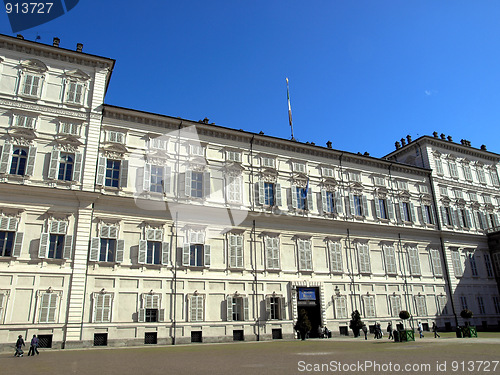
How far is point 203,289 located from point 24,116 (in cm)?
1651

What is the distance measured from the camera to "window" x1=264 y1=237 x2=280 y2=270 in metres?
31.5

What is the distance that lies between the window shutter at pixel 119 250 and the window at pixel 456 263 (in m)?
32.2

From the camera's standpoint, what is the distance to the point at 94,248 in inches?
1019

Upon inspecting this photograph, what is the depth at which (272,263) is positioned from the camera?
104 feet

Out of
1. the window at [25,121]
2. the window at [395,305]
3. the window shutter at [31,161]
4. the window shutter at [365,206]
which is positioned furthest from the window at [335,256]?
the window at [25,121]

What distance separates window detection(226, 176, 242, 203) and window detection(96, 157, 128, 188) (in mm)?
7829

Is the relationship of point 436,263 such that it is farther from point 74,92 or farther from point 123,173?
point 74,92

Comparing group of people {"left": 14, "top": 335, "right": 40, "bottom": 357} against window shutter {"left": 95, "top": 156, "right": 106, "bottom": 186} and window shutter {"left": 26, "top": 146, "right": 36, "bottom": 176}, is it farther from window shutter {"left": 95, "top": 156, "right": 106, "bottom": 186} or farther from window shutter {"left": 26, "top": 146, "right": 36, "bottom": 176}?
window shutter {"left": 95, "top": 156, "right": 106, "bottom": 186}

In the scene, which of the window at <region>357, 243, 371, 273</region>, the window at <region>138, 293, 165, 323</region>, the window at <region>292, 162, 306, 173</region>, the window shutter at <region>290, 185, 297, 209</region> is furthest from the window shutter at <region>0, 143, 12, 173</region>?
the window at <region>357, 243, 371, 273</region>

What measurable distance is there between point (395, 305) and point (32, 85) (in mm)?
33441

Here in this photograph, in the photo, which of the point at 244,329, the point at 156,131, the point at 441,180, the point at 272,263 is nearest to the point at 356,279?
the point at 272,263

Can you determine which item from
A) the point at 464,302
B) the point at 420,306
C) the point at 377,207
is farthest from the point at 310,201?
the point at 464,302

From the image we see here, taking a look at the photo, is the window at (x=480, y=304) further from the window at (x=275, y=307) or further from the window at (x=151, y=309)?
the window at (x=151, y=309)

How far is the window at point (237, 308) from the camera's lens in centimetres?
2892
